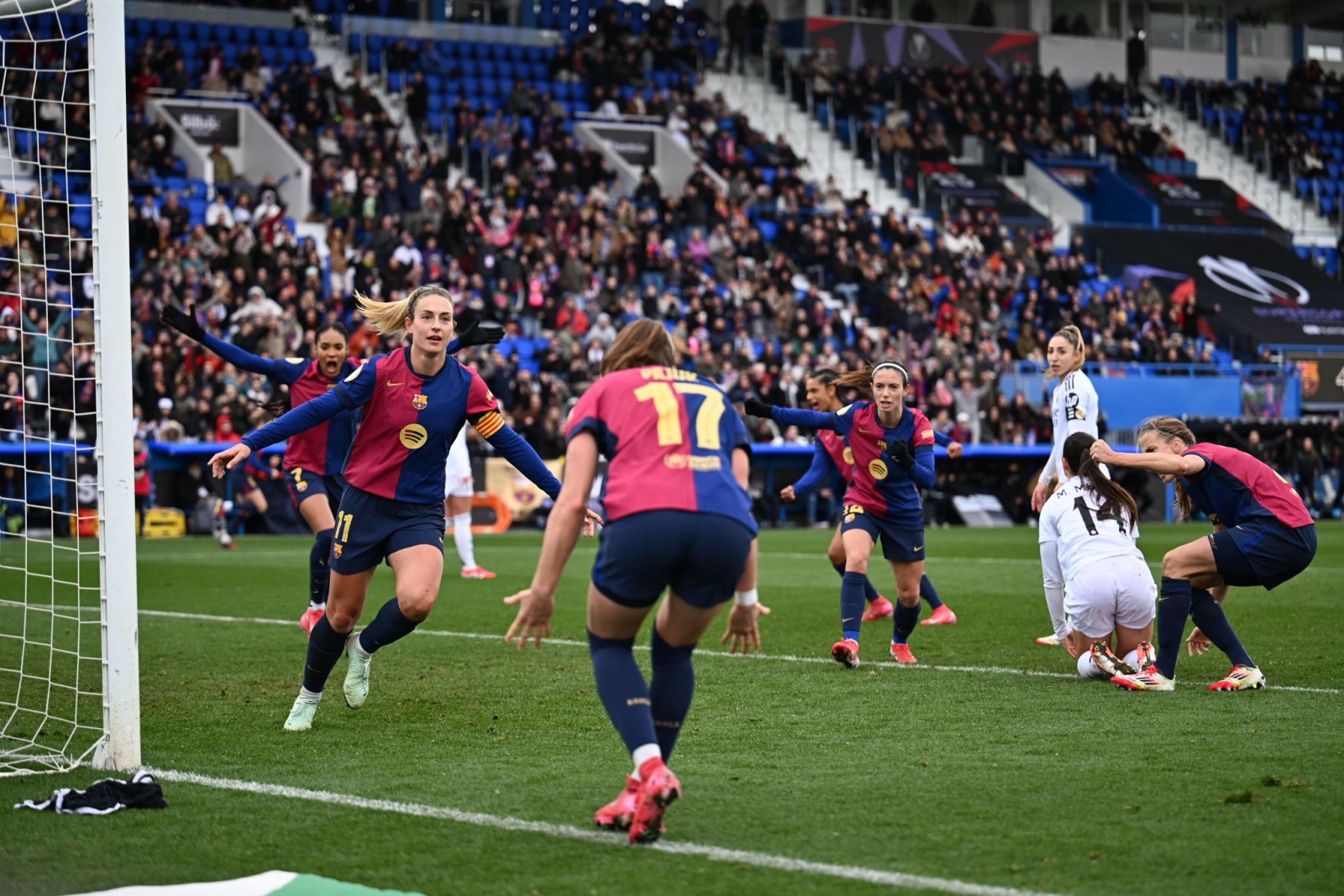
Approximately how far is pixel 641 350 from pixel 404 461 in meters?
2.32

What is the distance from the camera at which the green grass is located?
502cm

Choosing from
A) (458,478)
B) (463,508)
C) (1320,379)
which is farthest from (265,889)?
(1320,379)

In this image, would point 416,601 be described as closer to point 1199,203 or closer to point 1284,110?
point 1199,203

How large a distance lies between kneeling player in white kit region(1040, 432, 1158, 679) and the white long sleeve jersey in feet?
3.67

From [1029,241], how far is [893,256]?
437 centimetres

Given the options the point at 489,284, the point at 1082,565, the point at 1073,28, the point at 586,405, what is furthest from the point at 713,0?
the point at 586,405

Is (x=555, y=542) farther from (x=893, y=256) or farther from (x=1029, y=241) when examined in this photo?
(x=1029, y=241)

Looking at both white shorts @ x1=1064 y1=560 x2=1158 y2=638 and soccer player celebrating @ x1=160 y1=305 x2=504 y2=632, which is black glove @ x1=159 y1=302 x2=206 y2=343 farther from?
white shorts @ x1=1064 y1=560 x2=1158 y2=638

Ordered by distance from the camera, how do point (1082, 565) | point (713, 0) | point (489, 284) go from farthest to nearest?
point (713, 0)
point (489, 284)
point (1082, 565)

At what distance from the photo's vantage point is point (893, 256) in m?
35.2

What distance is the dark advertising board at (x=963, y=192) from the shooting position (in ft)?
131

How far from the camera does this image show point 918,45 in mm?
45750

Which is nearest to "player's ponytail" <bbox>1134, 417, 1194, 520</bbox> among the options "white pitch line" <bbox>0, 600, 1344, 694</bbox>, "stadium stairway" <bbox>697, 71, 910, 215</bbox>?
"white pitch line" <bbox>0, 600, 1344, 694</bbox>

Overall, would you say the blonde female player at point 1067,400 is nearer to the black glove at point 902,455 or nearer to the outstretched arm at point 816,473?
the black glove at point 902,455
